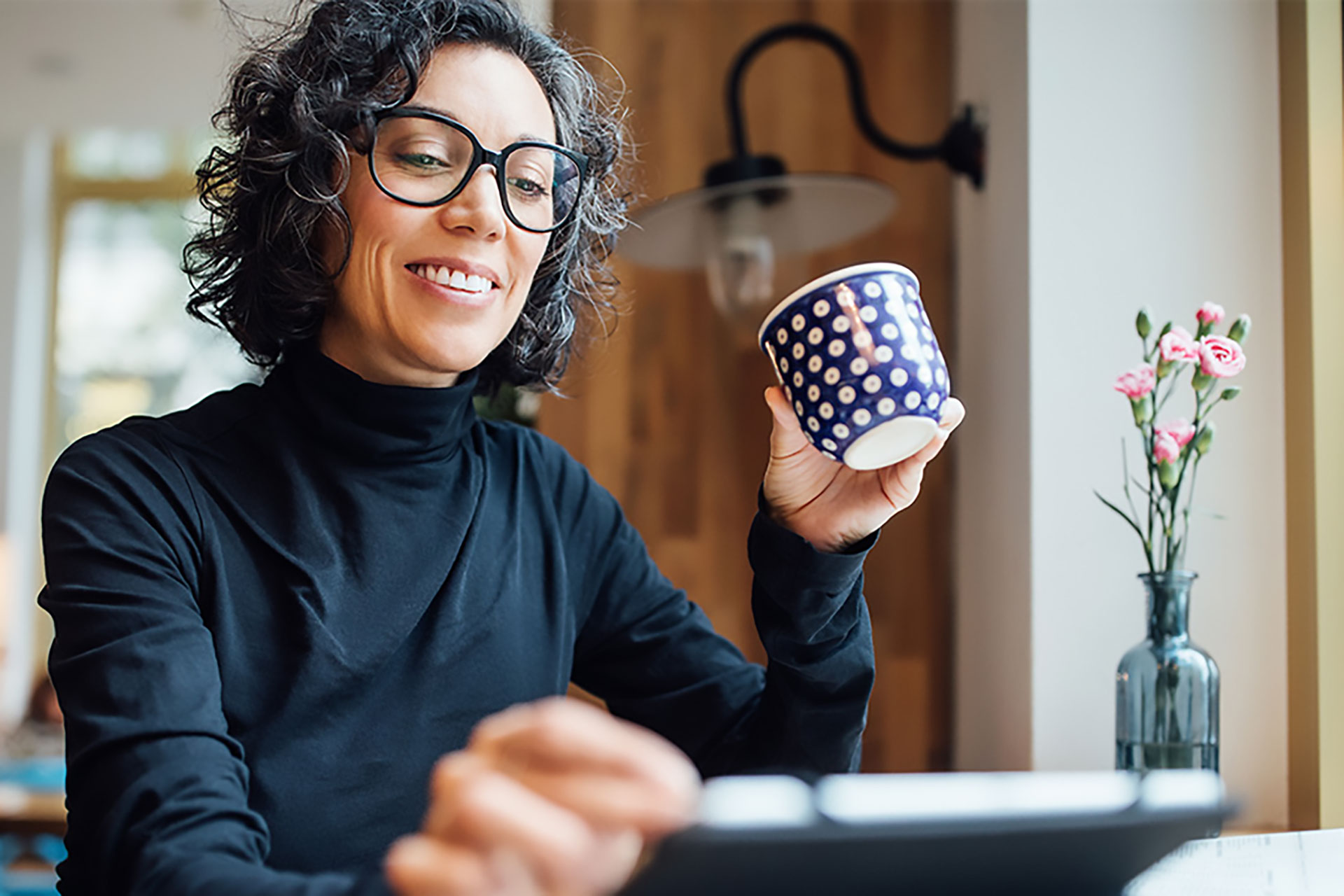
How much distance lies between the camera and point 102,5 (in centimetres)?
470

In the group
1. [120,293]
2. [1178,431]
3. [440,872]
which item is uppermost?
[120,293]

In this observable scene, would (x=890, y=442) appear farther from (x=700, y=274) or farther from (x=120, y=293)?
(x=120, y=293)

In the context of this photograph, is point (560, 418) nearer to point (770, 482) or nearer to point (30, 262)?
point (770, 482)

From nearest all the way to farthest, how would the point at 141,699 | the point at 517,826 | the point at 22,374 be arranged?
the point at 517,826
the point at 141,699
the point at 22,374

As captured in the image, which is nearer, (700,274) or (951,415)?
(951,415)

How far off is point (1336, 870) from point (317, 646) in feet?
2.41

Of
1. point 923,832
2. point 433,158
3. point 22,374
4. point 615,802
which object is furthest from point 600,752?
point 22,374

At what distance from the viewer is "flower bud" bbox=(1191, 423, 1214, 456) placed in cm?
123

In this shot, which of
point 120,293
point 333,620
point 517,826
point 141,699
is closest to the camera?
point 517,826

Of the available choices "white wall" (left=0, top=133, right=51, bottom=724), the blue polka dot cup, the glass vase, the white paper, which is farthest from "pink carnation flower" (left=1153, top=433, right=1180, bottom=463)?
"white wall" (left=0, top=133, right=51, bottom=724)

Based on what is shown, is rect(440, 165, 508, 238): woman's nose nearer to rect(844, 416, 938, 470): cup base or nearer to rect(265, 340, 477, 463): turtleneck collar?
rect(265, 340, 477, 463): turtleneck collar

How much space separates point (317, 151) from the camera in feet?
3.23

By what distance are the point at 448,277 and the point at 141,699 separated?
1.33 ft

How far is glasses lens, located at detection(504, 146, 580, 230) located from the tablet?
0.64 metres
